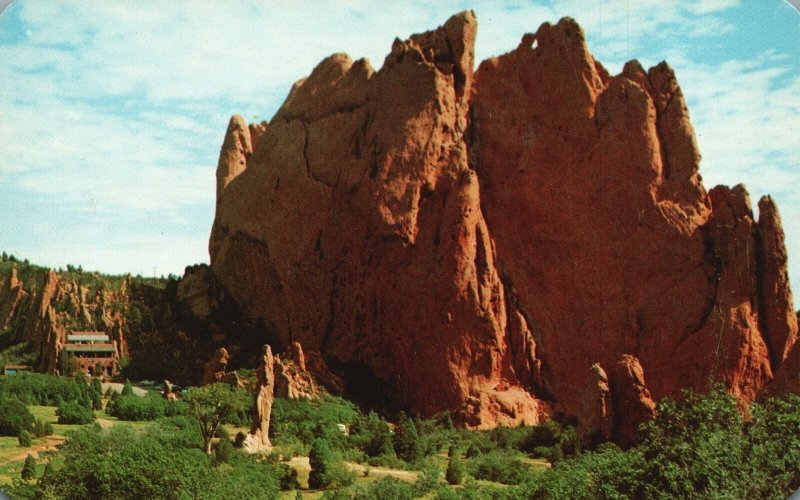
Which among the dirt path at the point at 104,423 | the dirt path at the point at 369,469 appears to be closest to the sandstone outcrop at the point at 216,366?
the dirt path at the point at 104,423

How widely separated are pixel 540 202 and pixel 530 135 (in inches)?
57.1

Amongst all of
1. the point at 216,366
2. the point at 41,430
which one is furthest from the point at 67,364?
the point at 41,430

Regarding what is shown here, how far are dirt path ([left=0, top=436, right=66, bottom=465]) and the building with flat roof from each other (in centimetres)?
434

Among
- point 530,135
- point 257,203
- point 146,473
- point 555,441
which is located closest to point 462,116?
point 530,135

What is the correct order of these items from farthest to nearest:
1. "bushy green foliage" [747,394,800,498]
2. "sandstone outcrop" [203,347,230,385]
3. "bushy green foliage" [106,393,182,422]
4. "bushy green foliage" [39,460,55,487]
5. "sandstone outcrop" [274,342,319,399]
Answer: "sandstone outcrop" [203,347,230,385] < "sandstone outcrop" [274,342,319,399] < "bushy green foliage" [106,393,182,422] < "bushy green foliage" [39,460,55,487] < "bushy green foliage" [747,394,800,498]

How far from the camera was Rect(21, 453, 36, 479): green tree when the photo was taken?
15875 millimetres

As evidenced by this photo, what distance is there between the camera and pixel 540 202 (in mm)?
23156

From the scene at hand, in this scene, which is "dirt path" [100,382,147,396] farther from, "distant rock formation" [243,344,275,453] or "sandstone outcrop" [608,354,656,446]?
"sandstone outcrop" [608,354,656,446]

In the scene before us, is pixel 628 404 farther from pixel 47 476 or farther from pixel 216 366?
pixel 216 366

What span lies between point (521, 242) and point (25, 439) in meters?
10.2

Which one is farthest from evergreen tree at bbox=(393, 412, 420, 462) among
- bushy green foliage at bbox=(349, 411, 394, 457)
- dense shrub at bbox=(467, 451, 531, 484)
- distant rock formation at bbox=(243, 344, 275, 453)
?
distant rock formation at bbox=(243, 344, 275, 453)

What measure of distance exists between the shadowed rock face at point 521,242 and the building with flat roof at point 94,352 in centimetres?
388

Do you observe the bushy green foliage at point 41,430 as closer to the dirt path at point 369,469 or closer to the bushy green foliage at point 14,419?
the bushy green foliage at point 14,419

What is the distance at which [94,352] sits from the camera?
907 inches
